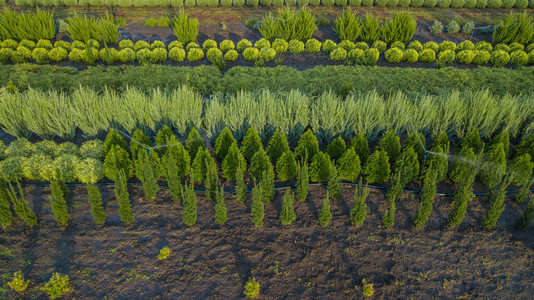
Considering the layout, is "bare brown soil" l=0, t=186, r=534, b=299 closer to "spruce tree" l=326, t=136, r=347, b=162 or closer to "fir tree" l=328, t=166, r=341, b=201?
"fir tree" l=328, t=166, r=341, b=201

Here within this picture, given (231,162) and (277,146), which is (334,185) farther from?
(231,162)

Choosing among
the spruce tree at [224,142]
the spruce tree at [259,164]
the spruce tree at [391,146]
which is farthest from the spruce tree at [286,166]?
the spruce tree at [391,146]

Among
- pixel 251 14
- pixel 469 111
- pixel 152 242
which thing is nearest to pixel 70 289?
pixel 152 242

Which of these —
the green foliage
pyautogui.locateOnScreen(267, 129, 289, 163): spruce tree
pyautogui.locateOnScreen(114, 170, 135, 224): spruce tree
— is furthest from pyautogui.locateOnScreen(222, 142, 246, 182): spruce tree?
the green foliage

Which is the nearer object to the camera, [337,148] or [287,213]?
[287,213]

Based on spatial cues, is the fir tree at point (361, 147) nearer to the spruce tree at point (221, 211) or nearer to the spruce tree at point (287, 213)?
the spruce tree at point (287, 213)

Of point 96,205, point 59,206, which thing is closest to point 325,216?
point 96,205

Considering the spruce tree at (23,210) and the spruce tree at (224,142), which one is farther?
the spruce tree at (224,142)
